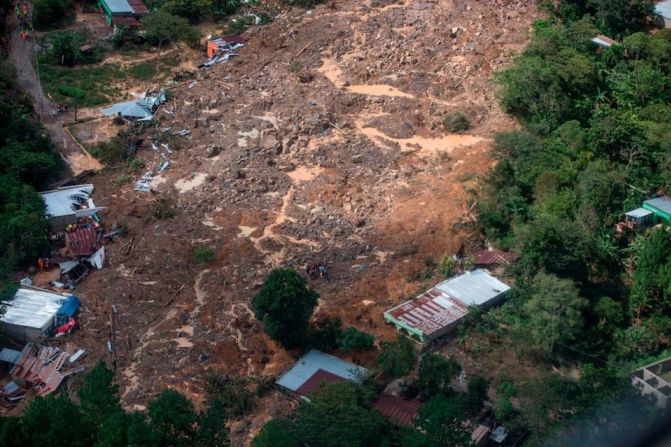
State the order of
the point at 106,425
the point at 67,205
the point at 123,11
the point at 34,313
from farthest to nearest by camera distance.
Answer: the point at 123,11 < the point at 67,205 < the point at 34,313 < the point at 106,425

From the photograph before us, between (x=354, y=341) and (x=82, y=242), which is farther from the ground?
(x=82, y=242)

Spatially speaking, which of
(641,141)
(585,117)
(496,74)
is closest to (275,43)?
(496,74)

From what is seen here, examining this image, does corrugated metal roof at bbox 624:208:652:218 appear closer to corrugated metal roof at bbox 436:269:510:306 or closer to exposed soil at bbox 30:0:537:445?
exposed soil at bbox 30:0:537:445

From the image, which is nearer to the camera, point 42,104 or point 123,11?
point 42,104

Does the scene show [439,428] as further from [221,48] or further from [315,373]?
[221,48]

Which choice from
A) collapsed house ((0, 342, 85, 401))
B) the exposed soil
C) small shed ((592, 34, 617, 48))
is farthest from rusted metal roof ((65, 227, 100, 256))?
small shed ((592, 34, 617, 48))

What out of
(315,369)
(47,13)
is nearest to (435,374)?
(315,369)

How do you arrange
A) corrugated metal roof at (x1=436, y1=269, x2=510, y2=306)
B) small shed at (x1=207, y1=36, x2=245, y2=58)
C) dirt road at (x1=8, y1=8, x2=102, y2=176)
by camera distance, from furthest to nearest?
small shed at (x1=207, y1=36, x2=245, y2=58)
dirt road at (x1=8, y1=8, x2=102, y2=176)
corrugated metal roof at (x1=436, y1=269, x2=510, y2=306)
